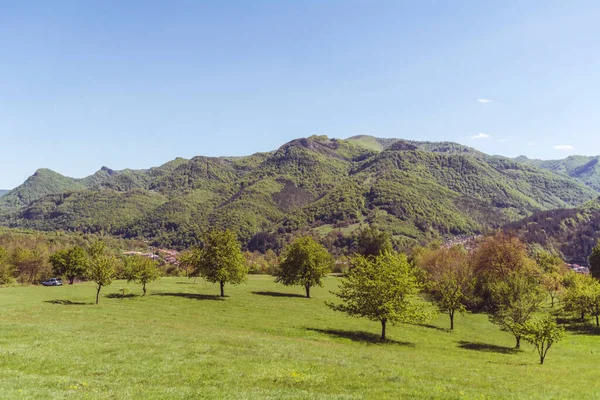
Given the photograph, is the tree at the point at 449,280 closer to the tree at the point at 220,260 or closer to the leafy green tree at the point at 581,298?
the leafy green tree at the point at 581,298

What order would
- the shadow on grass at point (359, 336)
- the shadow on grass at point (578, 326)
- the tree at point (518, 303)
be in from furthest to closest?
1. the shadow on grass at point (578, 326)
2. the tree at point (518, 303)
3. the shadow on grass at point (359, 336)

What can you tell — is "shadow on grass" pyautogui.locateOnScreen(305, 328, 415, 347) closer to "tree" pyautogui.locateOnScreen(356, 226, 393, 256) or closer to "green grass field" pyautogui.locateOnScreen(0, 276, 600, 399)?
"green grass field" pyautogui.locateOnScreen(0, 276, 600, 399)

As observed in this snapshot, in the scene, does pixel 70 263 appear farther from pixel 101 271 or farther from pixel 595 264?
pixel 595 264

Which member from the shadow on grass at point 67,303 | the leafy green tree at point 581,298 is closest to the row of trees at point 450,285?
the leafy green tree at point 581,298

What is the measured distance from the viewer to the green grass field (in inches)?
850

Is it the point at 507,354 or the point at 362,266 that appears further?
the point at 362,266

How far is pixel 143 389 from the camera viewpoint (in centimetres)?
2030

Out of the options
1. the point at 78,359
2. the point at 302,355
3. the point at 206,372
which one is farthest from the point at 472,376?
the point at 78,359

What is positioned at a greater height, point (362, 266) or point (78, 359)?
point (362, 266)

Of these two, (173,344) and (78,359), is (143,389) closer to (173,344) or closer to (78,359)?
(78,359)

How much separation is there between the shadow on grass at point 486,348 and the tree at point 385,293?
7393 mm

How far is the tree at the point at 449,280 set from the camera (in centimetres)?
6278

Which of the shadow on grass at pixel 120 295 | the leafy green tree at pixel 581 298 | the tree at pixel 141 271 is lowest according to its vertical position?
the shadow on grass at pixel 120 295

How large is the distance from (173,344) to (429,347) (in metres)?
31.7
